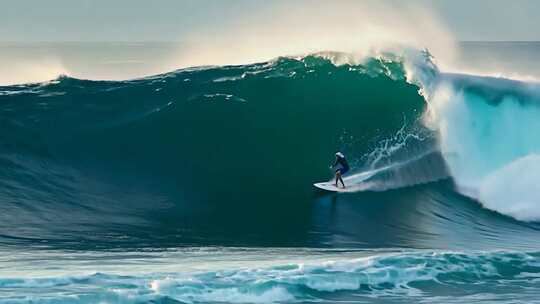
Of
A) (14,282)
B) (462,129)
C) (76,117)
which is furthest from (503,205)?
(14,282)

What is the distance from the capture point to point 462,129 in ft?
71.7

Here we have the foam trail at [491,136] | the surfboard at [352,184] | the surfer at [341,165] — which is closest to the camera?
the surfer at [341,165]

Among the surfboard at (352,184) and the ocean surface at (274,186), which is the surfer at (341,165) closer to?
the surfboard at (352,184)

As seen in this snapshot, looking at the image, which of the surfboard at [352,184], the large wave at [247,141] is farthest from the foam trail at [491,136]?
the surfboard at [352,184]

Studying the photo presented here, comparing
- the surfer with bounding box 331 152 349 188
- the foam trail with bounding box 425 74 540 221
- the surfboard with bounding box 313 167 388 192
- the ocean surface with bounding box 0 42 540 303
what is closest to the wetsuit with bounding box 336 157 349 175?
the surfer with bounding box 331 152 349 188

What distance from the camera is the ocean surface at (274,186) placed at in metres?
13.1

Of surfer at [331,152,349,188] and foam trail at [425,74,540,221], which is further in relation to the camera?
foam trail at [425,74,540,221]

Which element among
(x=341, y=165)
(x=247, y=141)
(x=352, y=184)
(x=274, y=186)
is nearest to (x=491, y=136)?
(x=352, y=184)

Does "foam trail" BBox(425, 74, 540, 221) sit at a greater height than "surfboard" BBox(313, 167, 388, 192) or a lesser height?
greater

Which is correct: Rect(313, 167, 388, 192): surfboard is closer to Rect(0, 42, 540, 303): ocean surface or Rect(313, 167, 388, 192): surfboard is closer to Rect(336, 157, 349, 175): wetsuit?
Rect(0, 42, 540, 303): ocean surface

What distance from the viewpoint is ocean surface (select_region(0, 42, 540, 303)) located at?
13.1 metres

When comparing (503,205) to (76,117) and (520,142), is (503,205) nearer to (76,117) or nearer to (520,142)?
(520,142)

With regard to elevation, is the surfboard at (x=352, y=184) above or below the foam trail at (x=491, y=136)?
below

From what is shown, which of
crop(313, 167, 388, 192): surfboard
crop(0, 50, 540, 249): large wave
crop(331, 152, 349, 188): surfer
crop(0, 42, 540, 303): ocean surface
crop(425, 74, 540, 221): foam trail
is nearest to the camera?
crop(0, 42, 540, 303): ocean surface
